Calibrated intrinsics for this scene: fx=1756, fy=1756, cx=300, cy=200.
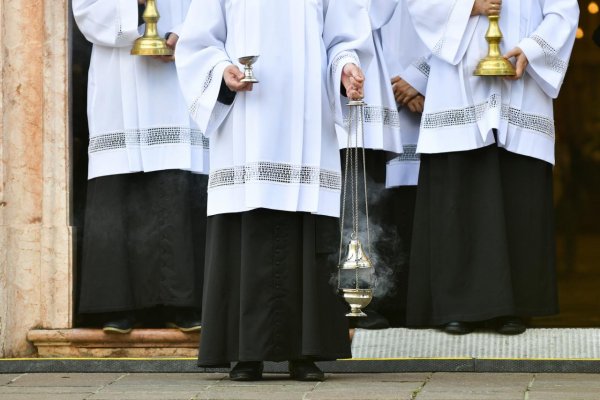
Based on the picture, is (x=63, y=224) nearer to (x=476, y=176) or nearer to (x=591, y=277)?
(x=476, y=176)

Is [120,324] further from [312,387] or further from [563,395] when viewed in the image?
[563,395]

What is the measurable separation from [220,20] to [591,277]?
21.9 feet

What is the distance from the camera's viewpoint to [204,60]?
836 centimetres

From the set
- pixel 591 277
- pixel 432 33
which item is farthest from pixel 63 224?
pixel 591 277

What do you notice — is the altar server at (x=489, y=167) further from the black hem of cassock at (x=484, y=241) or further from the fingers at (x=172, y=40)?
the fingers at (x=172, y=40)

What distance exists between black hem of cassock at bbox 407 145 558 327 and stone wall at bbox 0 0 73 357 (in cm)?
193

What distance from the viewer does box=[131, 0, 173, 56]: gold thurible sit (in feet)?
30.1

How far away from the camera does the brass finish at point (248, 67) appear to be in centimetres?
805

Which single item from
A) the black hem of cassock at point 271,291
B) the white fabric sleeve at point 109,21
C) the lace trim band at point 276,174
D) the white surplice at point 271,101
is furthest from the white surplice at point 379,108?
the white fabric sleeve at point 109,21

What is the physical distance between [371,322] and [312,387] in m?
1.31

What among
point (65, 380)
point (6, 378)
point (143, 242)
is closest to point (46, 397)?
point (65, 380)

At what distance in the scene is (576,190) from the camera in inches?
639

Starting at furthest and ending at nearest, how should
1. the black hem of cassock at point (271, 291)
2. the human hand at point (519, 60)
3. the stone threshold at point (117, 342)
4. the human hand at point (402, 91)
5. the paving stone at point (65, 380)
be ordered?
the human hand at point (402, 91), the stone threshold at point (117, 342), the human hand at point (519, 60), the paving stone at point (65, 380), the black hem of cassock at point (271, 291)

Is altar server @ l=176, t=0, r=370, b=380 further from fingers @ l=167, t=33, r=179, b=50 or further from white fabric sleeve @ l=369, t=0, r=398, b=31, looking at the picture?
white fabric sleeve @ l=369, t=0, r=398, b=31
